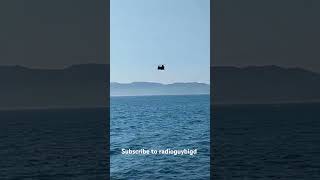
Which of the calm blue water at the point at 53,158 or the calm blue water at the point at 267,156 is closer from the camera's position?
the calm blue water at the point at 267,156

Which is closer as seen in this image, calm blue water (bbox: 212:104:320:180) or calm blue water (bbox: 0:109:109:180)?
calm blue water (bbox: 212:104:320:180)

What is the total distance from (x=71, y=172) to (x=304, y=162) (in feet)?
90.1

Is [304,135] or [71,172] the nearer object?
[71,172]

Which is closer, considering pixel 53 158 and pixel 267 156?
pixel 267 156

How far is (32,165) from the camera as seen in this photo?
176ft

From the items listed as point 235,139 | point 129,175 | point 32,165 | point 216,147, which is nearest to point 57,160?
point 32,165

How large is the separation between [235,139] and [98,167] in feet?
115

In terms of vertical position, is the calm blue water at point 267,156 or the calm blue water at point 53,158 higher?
the calm blue water at point 267,156

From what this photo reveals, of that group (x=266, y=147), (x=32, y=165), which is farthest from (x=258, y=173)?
(x=32, y=165)

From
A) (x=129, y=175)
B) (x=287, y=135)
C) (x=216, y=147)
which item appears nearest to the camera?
(x=129, y=175)

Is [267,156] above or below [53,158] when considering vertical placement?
above

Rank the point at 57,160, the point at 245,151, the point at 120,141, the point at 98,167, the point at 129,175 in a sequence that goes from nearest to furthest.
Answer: the point at 129,175
the point at 98,167
the point at 57,160
the point at 245,151
the point at 120,141

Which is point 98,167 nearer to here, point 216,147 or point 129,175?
point 129,175

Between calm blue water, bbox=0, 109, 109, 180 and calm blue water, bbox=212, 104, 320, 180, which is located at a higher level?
calm blue water, bbox=212, 104, 320, 180
